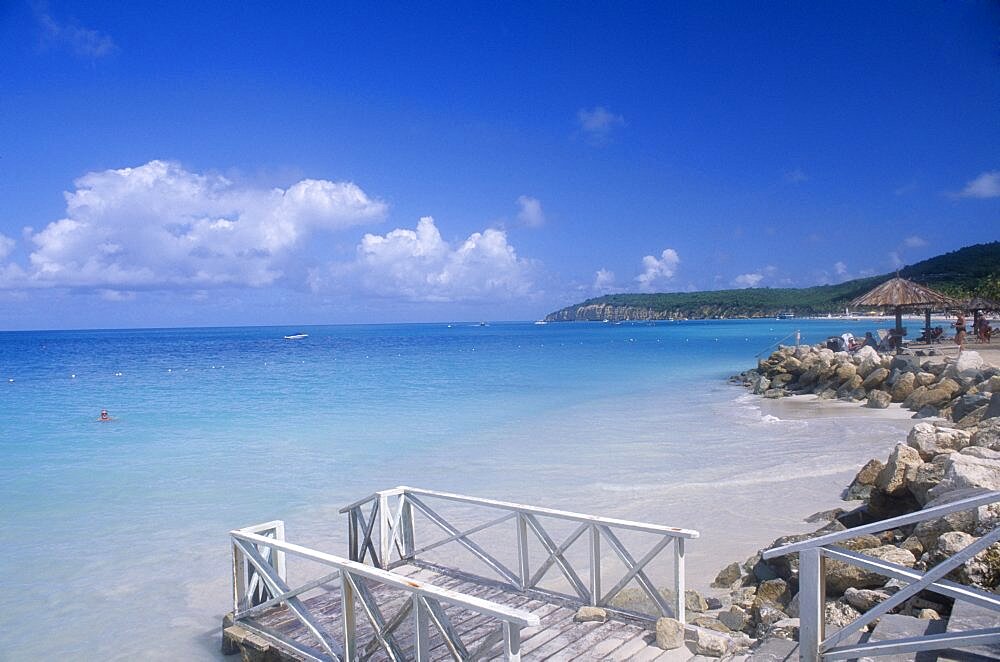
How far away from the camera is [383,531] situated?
7.75 m

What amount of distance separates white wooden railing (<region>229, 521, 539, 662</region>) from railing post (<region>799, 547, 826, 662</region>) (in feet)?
5.56

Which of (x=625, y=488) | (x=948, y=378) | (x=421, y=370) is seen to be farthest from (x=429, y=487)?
(x=421, y=370)

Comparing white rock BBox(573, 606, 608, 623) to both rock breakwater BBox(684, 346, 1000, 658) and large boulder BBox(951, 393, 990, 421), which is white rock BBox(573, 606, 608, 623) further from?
large boulder BBox(951, 393, 990, 421)

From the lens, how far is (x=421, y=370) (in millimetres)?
48594

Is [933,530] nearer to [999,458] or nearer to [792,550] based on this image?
[999,458]

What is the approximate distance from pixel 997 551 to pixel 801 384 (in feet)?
85.9

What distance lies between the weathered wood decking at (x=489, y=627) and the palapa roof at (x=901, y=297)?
1080 inches

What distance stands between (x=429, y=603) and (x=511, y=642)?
913mm

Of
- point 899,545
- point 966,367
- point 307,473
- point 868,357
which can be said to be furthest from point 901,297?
point 899,545

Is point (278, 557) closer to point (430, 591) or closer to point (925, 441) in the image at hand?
point (430, 591)

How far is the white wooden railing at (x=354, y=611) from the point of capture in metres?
4.38

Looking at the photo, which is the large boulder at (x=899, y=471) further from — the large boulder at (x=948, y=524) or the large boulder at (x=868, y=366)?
the large boulder at (x=868, y=366)

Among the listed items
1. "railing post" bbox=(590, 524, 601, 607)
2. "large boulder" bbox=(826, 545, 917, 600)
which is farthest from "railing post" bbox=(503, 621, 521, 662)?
"large boulder" bbox=(826, 545, 917, 600)

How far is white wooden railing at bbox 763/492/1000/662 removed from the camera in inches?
134
